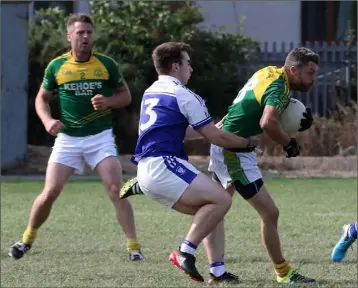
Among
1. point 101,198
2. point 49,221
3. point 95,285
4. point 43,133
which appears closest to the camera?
point 95,285

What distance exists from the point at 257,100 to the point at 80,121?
7.15ft

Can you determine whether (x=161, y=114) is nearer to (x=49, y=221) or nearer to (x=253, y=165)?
(x=253, y=165)

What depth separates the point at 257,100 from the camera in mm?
7195

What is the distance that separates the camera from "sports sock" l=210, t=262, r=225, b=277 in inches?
295

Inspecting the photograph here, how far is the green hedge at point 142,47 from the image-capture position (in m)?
19.7

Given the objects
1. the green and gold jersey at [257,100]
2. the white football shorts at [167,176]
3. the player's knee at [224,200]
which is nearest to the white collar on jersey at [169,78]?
the white football shorts at [167,176]

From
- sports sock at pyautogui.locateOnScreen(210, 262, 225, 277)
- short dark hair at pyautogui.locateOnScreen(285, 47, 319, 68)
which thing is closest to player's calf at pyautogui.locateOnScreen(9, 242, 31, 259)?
sports sock at pyautogui.locateOnScreen(210, 262, 225, 277)

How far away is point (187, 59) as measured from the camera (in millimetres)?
6945

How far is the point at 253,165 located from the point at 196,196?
30.3 inches

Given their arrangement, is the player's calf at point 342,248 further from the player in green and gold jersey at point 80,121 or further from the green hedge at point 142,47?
the green hedge at point 142,47

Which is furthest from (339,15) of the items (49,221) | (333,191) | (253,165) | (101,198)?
(253,165)

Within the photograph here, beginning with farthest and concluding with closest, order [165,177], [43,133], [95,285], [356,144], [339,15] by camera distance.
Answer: [339,15], [43,133], [356,144], [95,285], [165,177]

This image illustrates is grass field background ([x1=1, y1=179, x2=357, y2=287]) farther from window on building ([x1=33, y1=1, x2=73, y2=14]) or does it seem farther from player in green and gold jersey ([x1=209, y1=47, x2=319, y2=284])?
window on building ([x1=33, y1=1, x2=73, y2=14])

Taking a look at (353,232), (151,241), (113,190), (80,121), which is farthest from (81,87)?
(353,232)
